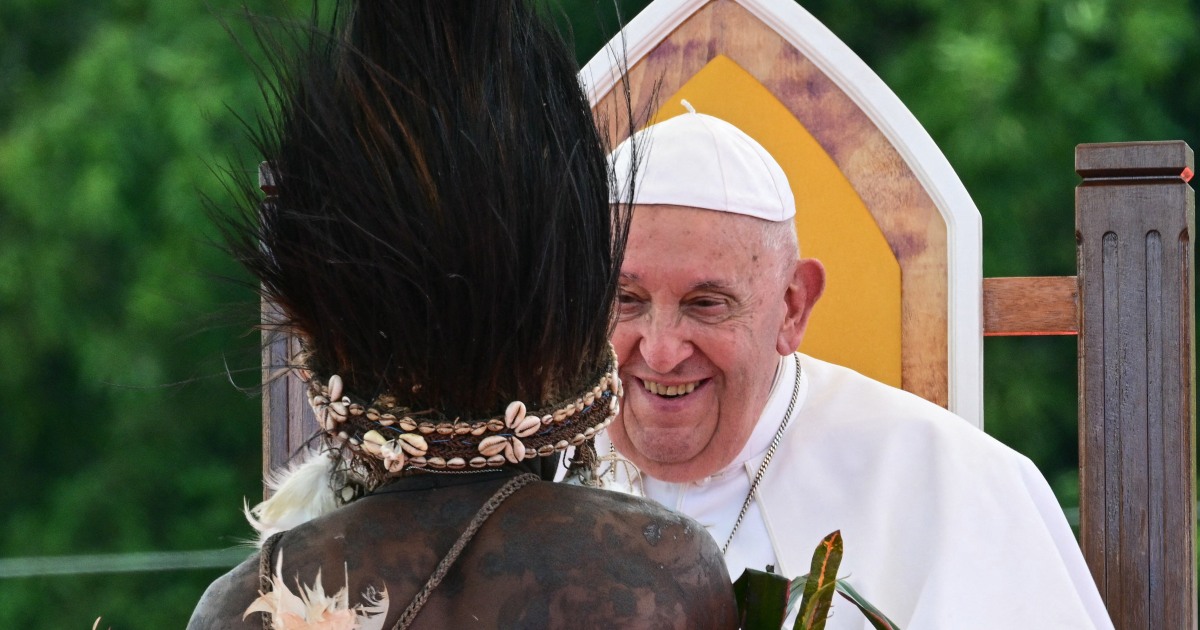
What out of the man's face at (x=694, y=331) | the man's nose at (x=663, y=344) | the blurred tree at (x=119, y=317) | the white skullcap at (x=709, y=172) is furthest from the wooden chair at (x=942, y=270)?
the blurred tree at (x=119, y=317)

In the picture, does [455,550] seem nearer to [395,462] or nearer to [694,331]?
[395,462]

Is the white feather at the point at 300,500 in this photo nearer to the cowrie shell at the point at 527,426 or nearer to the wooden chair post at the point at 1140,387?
the cowrie shell at the point at 527,426

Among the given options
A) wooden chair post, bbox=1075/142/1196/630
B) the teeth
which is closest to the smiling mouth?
the teeth

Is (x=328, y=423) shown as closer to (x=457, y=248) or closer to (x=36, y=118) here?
(x=457, y=248)

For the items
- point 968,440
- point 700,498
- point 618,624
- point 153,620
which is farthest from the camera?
point 153,620

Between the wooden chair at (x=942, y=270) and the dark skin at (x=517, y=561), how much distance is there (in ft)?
4.34

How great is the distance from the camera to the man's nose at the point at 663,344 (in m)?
2.66

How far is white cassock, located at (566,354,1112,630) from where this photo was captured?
2508 mm

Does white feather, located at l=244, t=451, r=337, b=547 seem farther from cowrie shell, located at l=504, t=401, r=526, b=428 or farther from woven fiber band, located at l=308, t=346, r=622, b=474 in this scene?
cowrie shell, located at l=504, t=401, r=526, b=428

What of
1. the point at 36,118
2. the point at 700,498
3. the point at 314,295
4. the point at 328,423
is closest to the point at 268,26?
the point at 314,295

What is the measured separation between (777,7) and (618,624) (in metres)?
2.02

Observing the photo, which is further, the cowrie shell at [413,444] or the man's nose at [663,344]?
the man's nose at [663,344]

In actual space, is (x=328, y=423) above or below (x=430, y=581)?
above

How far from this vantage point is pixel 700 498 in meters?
2.91
